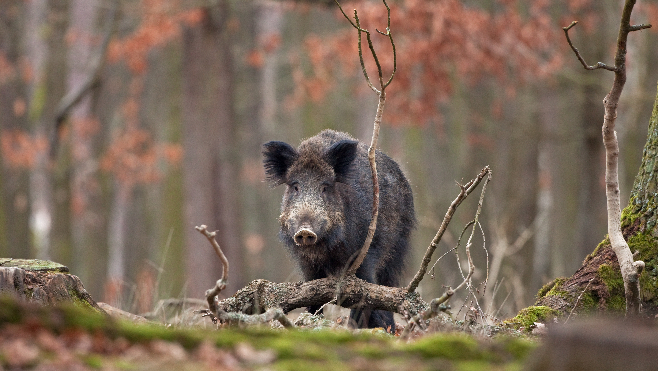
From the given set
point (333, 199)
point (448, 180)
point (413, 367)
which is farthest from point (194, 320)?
point (448, 180)

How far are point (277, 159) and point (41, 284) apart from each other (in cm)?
300

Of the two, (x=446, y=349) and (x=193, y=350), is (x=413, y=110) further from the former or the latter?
(x=193, y=350)

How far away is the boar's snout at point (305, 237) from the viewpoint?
6852mm

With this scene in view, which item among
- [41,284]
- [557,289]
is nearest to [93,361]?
[41,284]

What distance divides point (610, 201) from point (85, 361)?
427 cm

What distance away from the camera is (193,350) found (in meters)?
3.51

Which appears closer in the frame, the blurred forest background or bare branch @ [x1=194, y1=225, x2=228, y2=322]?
bare branch @ [x1=194, y1=225, x2=228, y2=322]

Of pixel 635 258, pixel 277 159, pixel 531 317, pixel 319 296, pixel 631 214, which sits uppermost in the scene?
pixel 277 159

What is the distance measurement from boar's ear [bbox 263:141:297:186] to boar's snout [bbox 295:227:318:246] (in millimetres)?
1150

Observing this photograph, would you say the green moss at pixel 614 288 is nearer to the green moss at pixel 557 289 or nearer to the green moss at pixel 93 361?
the green moss at pixel 557 289

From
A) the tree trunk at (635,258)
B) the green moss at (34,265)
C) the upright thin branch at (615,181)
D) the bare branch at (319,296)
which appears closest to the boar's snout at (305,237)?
the bare branch at (319,296)

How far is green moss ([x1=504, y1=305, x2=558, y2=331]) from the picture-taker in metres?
6.34

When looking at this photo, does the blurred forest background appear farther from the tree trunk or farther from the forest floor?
the forest floor

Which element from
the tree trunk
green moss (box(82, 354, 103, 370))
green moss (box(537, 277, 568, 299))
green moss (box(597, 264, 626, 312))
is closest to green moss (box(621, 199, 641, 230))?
the tree trunk
